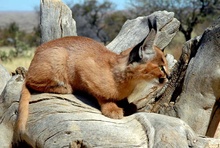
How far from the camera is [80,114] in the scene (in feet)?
18.1

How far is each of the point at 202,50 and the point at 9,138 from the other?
8.55 ft

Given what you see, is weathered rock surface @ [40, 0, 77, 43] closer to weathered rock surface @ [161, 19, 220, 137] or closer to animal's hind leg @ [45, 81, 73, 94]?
animal's hind leg @ [45, 81, 73, 94]

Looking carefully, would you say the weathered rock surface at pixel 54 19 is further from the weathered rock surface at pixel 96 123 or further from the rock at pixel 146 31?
the weathered rock surface at pixel 96 123

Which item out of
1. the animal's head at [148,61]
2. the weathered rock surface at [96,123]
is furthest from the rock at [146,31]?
the animal's head at [148,61]

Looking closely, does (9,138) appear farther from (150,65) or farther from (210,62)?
(210,62)

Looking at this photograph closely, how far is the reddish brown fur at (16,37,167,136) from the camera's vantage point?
230 inches

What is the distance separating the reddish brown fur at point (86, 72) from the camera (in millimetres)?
5844

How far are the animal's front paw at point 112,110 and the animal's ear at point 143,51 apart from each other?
1.76ft

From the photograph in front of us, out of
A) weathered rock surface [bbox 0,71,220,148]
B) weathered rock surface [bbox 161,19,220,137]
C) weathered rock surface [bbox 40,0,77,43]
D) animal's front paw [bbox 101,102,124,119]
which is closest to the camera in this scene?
weathered rock surface [bbox 0,71,220,148]

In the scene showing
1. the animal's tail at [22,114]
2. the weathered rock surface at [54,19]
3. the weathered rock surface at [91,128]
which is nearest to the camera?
the weathered rock surface at [91,128]

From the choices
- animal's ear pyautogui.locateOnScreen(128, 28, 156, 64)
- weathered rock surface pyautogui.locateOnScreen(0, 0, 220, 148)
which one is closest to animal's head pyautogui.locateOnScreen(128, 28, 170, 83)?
animal's ear pyautogui.locateOnScreen(128, 28, 156, 64)

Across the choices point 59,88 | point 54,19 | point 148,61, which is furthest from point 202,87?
point 54,19

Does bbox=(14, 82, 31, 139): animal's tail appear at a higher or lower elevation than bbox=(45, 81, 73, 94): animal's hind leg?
lower

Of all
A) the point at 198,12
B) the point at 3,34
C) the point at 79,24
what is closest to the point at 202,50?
the point at 198,12
